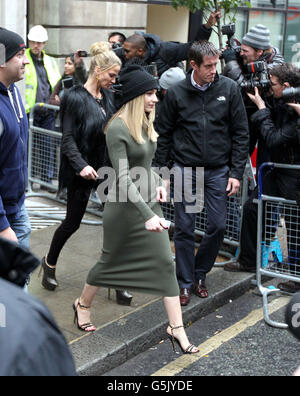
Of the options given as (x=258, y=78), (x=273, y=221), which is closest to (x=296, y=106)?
(x=258, y=78)

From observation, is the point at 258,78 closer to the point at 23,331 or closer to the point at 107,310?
the point at 107,310

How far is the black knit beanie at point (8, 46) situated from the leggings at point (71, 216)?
1.53 meters

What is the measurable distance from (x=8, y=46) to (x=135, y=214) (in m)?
1.30

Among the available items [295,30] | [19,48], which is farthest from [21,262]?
[295,30]

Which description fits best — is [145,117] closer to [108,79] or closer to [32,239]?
[108,79]

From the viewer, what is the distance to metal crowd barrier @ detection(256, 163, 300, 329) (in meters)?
5.21

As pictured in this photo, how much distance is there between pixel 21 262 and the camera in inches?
59.7

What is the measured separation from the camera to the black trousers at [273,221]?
17.2 feet

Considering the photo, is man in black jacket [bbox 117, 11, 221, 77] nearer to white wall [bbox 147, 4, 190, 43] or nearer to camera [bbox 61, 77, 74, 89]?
camera [bbox 61, 77, 74, 89]

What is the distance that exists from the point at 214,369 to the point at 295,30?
14.2 m

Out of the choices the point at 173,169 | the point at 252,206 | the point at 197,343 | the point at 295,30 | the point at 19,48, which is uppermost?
the point at 295,30

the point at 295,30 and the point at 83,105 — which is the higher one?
the point at 295,30

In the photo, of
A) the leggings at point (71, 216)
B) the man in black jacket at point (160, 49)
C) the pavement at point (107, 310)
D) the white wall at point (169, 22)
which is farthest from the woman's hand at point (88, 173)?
the white wall at point (169, 22)

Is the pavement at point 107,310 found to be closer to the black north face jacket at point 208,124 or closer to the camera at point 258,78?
the black north face jacket at point 208,124
